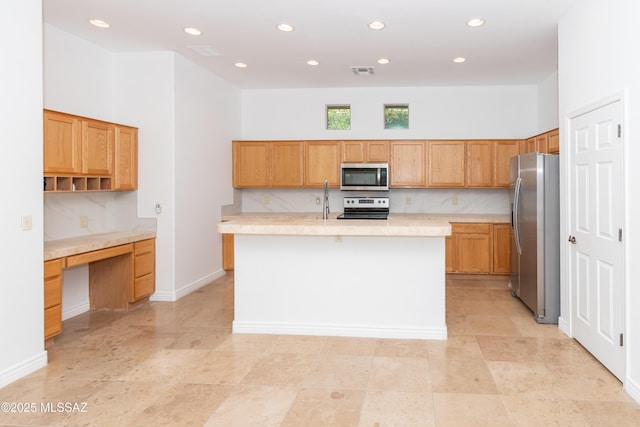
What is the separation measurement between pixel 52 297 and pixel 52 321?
0.20 meters

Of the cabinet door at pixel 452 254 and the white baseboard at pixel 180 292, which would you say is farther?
the cabinet door at pixel 452 254

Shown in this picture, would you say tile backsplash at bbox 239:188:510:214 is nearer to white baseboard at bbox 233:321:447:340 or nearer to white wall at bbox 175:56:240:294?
white wall at bbox 175:56:240:294

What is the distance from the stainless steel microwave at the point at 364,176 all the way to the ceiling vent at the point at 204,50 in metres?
2.49

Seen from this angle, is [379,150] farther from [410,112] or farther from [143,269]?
[143,269]

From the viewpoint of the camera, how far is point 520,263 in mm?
4914

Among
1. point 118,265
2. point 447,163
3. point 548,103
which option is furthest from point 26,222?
point 548,103

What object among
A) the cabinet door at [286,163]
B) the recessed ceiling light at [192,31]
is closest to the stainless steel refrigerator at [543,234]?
the cabinet door at [286,163]

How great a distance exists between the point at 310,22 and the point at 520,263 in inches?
136

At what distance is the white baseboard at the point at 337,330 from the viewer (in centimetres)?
381

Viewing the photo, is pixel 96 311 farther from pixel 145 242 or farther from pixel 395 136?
pixel 395 136

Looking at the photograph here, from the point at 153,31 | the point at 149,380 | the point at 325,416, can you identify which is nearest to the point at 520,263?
the point at 325,416

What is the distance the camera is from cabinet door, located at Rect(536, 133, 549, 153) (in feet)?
17.5

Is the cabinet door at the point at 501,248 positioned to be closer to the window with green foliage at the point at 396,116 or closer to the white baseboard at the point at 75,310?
the window with green foliage at the point at 396,116

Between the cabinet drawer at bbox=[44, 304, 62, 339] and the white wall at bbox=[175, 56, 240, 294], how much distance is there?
5.27 feet
